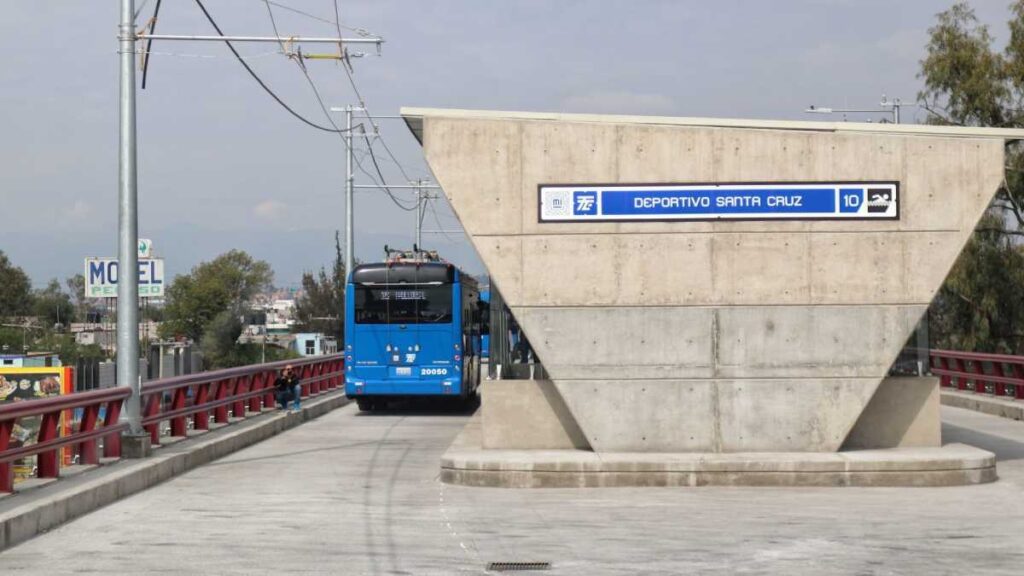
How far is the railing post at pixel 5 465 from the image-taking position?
481 inches

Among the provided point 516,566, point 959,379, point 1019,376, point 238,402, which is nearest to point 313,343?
point 959,379

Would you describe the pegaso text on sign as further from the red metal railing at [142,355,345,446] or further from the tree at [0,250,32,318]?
the tree at [0,250,32,318]

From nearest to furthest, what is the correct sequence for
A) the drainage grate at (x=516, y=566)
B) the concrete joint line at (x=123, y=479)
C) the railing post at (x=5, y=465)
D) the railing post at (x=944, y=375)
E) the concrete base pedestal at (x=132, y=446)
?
the drainage grate at (x=516, y=566) < the concrete joint line at (x=123, y=479) < the railing post at (x=5, y=465) < the concrete base pedestal at (x=132, y=446) < the railing post at (x=944, y=375)

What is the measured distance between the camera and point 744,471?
15.1 metres

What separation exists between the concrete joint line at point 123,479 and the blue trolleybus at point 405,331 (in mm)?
3634

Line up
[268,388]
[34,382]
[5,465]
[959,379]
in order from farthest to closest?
[34,382] < [959,379] < [268,388] < [5,465]

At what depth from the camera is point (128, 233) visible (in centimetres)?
1686

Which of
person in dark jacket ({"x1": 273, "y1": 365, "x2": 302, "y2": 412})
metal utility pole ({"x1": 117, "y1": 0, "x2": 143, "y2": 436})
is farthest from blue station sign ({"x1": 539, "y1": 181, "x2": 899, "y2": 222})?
person in dark jacket ({"x1": 273, "y1": 365, "x2": 302, "y2": 412})

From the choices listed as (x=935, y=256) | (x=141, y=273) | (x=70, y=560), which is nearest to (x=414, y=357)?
(x=141, y=273)

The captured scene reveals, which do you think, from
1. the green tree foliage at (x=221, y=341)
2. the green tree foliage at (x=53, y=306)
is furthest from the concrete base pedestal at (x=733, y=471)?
the green tree foliage at (x=53, y=306)

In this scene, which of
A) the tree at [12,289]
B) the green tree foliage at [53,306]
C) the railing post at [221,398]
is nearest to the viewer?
the railing post at [221,398]

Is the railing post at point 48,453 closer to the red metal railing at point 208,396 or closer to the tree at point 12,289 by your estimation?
the red metal railing at point 208,396

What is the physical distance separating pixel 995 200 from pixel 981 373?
39.1 ft

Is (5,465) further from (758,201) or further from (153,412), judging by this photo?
(758,201)
